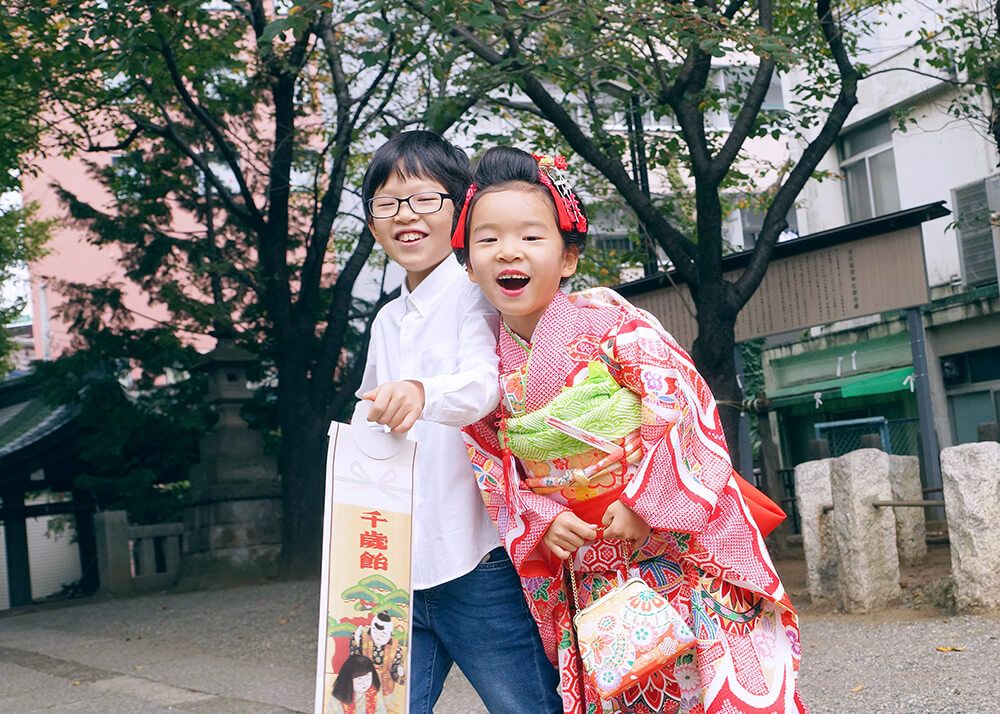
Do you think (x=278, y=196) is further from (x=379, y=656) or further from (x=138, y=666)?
(x=379, y=656)

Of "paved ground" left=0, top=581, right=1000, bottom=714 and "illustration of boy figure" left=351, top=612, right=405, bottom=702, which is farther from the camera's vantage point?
"paved ground" left=0, top=581, right=1000, bottom=714

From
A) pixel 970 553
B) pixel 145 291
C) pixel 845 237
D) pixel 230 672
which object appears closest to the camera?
pixel 970 553

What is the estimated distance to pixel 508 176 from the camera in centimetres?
227

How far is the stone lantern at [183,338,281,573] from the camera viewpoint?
13.1 meters

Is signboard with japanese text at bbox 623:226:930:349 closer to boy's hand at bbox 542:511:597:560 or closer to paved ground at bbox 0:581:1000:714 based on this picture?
paved ground at bbox 0:581:1000:714

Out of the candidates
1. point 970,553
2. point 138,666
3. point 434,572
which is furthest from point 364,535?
point 138,666

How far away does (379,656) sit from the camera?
2162mm

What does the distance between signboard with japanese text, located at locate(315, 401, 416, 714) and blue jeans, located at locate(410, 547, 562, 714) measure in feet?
0.61

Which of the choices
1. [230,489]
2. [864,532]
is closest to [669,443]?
[864,532]

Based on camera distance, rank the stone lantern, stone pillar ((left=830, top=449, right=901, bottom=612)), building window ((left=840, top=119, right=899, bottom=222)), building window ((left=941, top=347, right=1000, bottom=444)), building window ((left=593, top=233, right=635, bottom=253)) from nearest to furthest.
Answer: stone pillar ((left=830, top=449, right=901, bottom=612)), the stone lantern, building window ((left=941, top=347, right=1000, bottom=444)), building window ((left=593, top=233, right=635, bottom=253)), building window ((left=840, top=119, right=899, bottom=222))

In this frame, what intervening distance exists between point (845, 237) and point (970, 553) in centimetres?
382

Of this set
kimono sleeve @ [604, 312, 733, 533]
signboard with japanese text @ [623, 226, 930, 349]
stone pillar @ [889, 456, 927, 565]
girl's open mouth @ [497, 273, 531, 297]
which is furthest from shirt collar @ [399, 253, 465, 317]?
signboard with japanese text @ [623, 226, 930, 349]

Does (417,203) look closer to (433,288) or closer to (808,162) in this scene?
(433,288)

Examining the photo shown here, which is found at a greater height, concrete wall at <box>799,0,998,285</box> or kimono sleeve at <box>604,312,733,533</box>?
concrete wall at <box>799,0,998,285</box>
